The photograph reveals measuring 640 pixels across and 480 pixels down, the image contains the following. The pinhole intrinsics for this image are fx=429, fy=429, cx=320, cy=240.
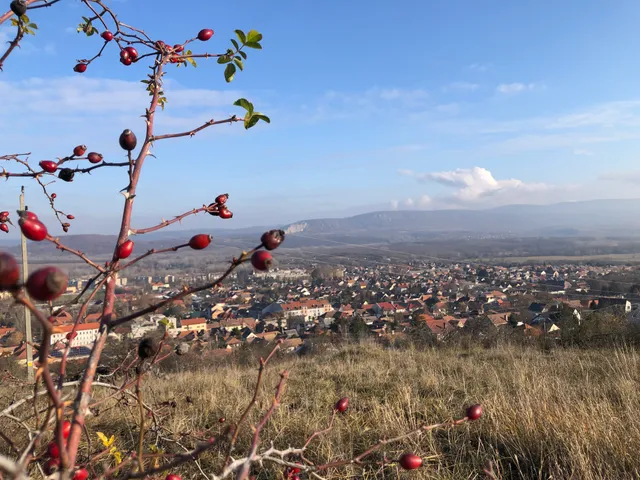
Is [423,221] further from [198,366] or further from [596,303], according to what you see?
[198,366]

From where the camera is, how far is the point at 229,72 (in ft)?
4.97

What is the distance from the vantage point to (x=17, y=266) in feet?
1.53

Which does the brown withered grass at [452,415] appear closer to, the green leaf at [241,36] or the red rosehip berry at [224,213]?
the red rosehip berry at [224,213]

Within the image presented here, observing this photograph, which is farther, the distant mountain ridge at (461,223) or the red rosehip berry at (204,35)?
the distant mountain ridge at (461,223)

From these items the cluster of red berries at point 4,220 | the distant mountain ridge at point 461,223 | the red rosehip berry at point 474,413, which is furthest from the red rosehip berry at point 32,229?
the distant mountain ridge at point 461,223

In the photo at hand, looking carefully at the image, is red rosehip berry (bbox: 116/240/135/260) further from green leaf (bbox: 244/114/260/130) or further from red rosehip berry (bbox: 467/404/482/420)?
red rosehip berry (bbox: 467/404/482/420)

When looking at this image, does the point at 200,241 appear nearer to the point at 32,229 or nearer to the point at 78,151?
the point at 32,229

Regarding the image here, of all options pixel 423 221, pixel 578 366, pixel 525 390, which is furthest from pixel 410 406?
pixel 423 221

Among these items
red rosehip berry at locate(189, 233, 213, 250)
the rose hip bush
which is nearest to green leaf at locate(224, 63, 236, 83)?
the rose hip bush

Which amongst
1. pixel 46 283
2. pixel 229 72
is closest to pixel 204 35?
pixel 229 72

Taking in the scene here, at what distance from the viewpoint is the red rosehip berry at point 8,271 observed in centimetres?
45

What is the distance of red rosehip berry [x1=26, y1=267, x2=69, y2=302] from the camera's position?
0.48 meters

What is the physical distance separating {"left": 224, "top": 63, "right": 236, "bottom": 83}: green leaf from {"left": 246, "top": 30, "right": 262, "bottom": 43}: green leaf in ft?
0.43

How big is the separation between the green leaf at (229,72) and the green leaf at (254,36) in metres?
0.13
